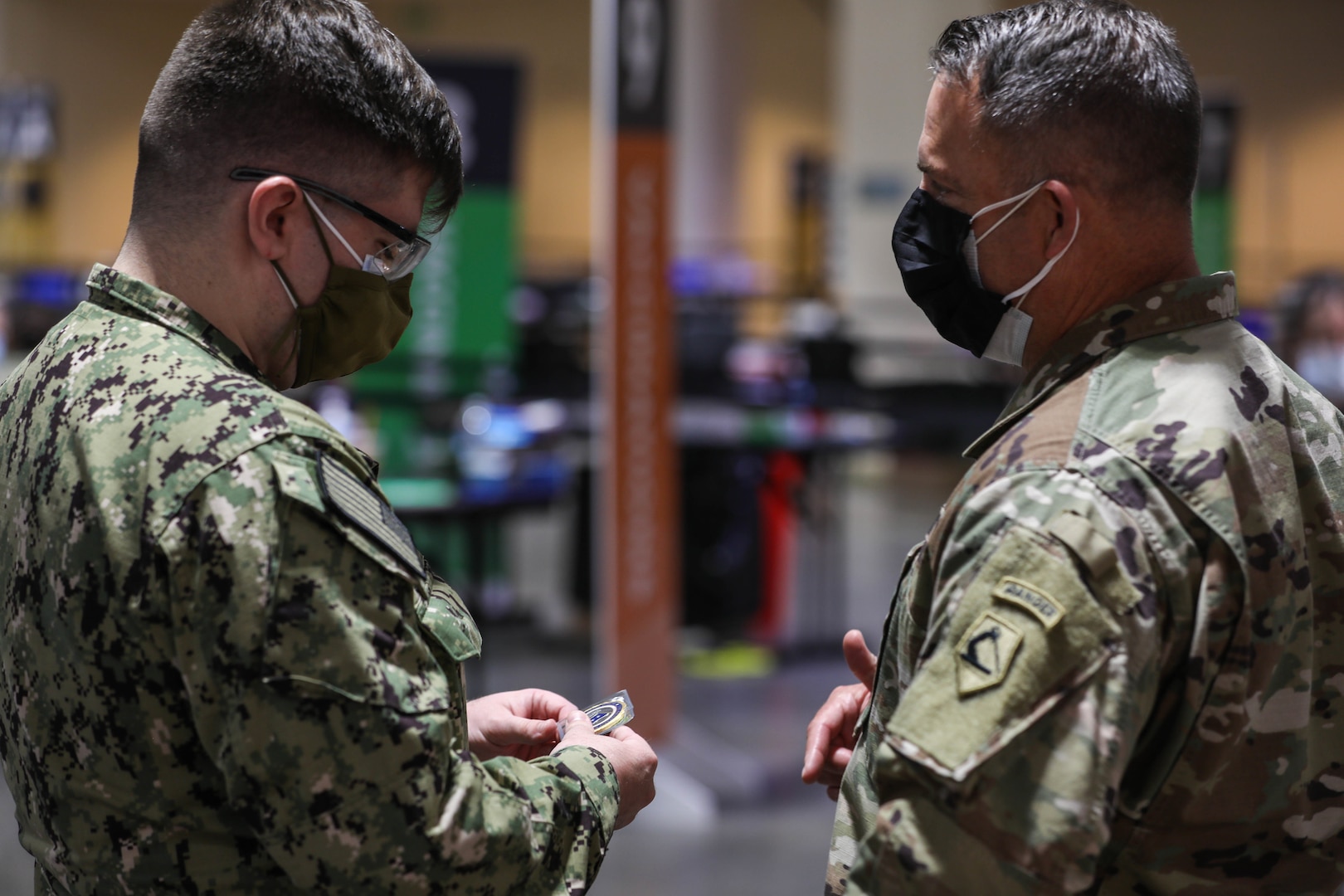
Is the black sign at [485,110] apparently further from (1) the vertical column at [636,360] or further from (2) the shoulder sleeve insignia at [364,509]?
(2) the shoulder sleeve insignia at [364,509]

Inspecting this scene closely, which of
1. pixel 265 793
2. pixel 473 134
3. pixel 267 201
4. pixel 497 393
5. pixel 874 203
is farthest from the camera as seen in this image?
pixel 874 203

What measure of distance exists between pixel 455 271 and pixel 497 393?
Answer: 1617mm

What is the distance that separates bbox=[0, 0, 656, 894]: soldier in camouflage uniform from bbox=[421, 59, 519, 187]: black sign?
367cm

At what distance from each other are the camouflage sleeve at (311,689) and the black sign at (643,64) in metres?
3.10

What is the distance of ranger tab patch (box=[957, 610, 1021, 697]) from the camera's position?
3.35 feet

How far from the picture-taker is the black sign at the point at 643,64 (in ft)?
12.7

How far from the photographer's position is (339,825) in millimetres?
991

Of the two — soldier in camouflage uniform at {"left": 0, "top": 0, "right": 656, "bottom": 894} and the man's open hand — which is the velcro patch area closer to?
soldier in camouflage uniform at {"left": 0, "top": 0, "right": 656, "bottom": 894}

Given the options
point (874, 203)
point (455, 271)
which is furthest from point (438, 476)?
point (874, 203)

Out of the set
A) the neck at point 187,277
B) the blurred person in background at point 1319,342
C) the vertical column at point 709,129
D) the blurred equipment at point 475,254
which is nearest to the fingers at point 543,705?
the neck at point 187,277

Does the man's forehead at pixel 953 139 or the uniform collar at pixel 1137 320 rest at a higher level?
the man's forehead at pixel 953 139

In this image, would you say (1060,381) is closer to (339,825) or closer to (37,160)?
(339,825)

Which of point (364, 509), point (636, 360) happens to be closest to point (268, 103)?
point (364, 509)

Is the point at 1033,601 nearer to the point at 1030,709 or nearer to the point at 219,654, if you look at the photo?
the point at 1030,709
